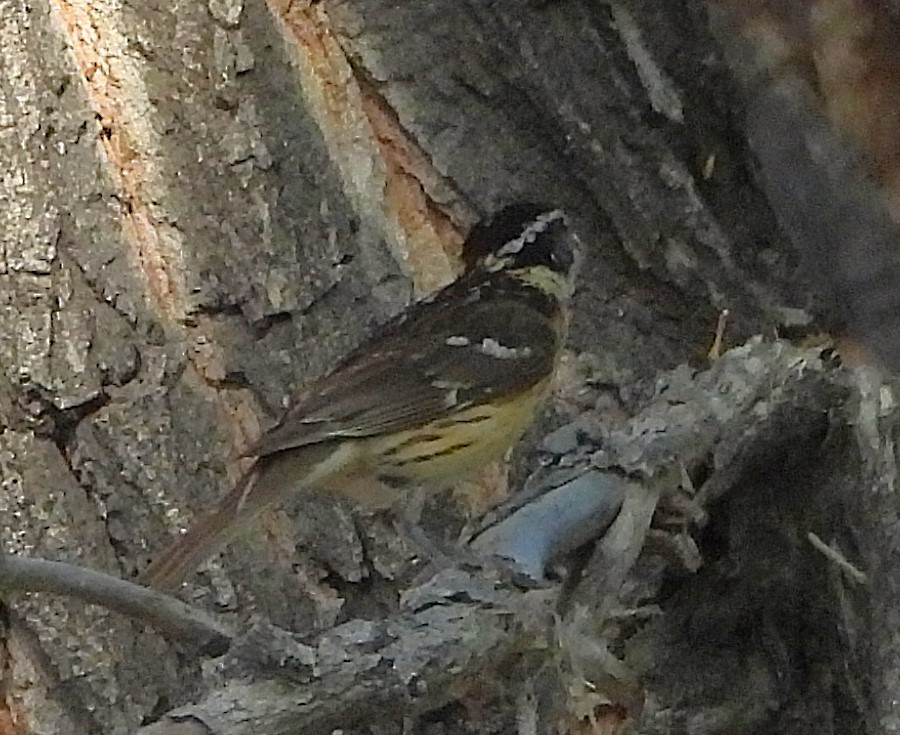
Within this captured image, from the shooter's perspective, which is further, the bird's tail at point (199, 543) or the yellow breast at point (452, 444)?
the yellow breast at point (452, 444)

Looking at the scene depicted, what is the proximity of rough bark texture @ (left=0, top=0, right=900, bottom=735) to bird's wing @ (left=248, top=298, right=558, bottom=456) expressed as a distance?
0.11 meters

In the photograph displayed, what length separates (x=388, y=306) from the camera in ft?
6.87

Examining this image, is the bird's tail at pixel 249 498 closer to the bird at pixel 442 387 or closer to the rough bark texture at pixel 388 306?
the bird at pixel 442 387

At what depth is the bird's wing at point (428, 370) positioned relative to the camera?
186cm

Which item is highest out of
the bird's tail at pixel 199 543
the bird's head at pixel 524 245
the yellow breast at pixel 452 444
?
the bird's head at pixel 524 245

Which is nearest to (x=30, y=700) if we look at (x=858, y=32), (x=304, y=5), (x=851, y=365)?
(x=304, y=5)

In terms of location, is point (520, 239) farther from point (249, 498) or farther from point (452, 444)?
point (249, 498)

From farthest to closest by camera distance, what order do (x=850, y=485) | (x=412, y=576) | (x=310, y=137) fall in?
(x=310, y=137)
(x=412, y=576)
(x=850, y=485)

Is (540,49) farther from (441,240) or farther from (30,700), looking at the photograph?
(30,700)

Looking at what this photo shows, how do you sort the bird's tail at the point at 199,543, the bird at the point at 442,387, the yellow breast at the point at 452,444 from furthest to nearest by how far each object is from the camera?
1. the yellow breast at the point at 452,444
2. the bird at the point at 442,387
3. the bird's tail at the point at 199,543

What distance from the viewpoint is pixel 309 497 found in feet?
6.57

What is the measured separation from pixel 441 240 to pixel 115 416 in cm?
49

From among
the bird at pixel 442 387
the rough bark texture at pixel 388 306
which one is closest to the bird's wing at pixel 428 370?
the bird at pixel 442 387

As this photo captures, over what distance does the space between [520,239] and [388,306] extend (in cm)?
19
